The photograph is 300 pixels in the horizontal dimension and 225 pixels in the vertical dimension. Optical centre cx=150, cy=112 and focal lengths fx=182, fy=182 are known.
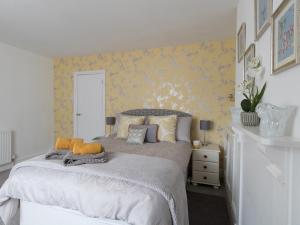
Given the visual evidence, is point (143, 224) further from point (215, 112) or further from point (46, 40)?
point (46, 40)

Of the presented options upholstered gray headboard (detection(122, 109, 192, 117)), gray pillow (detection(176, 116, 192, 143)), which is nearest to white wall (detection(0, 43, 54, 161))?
upholstered gray headboard (detection(122, 109, 192, 117))

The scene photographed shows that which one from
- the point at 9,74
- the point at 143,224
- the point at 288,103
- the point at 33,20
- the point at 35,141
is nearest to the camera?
the point at 288,103

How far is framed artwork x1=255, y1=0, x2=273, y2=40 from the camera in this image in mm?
1110

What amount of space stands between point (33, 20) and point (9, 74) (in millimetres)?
1561

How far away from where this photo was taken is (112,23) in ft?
8.20

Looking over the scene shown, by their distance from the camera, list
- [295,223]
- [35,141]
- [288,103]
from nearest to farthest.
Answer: [295,223] < [288,103] < [35,141]

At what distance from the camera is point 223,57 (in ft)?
10.3

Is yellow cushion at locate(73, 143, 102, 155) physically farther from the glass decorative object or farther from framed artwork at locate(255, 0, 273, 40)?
framed artwork at locate(255, 0, 273, 40)

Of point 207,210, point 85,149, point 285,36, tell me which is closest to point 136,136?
point 85,149

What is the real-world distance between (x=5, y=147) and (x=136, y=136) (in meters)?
2.50

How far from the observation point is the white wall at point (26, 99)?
133 inches

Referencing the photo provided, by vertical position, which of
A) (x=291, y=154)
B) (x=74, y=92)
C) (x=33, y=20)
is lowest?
(x=291, y=154)

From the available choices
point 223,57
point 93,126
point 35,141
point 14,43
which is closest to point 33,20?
point 14,43

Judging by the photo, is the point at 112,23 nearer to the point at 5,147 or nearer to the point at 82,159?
the point at 82,159
